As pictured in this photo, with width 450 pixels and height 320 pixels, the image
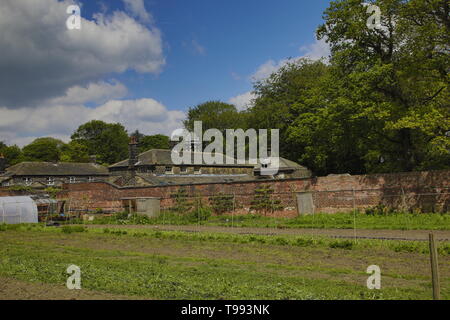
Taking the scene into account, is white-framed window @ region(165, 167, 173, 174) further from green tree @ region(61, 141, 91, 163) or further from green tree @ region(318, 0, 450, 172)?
green tree @ region(61, 141, 91, 163)

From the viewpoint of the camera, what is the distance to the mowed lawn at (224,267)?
9164 mm

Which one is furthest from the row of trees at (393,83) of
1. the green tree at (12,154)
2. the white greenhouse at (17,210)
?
the green tree at (12,154)

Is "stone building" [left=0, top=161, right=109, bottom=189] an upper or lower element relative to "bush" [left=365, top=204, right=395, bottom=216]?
upper

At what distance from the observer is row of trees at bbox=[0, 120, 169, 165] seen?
4028 inches

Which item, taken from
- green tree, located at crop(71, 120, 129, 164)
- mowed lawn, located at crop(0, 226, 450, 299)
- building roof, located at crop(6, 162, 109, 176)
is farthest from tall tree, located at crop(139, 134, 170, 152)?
mowed lawn, located at crop(0, 226, 450, 299)

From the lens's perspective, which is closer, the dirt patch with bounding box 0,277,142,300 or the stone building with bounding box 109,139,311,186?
the dirt patch with bounding box 0,277,142,300

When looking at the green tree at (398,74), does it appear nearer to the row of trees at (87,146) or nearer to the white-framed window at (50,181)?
the white-framed window at (50,181)

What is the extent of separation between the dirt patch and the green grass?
13.8 m

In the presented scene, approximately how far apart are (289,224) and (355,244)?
942 cm

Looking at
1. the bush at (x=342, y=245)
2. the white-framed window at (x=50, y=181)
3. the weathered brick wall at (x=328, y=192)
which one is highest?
the white-framed window at (x=50, y=181)

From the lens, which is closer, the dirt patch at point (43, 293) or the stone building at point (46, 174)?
the dirt patch at point (43, 293)

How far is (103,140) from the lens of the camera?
10812 cm
